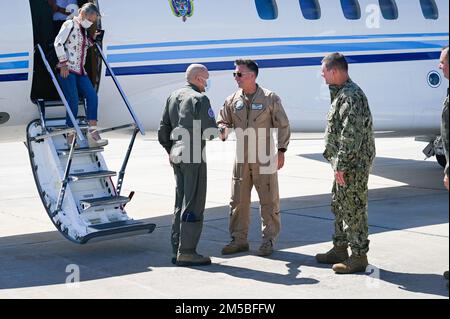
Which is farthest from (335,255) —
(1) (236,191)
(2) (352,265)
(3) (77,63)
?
(3) (77,63)

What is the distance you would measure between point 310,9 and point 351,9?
2.35 feet

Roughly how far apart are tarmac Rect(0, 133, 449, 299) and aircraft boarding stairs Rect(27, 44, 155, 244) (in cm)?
31

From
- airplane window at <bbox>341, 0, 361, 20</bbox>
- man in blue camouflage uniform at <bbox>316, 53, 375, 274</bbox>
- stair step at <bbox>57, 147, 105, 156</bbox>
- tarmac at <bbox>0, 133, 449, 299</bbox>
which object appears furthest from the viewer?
airplane window at <bbox>341, 0, 361, 20</bbox>

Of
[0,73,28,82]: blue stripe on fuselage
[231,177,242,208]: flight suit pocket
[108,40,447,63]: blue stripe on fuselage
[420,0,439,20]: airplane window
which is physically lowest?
[231,177,242,208]: flight suit pocket

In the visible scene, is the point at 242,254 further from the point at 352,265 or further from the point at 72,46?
the point at 72,46

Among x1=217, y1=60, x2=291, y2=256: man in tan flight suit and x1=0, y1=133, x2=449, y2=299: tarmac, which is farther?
x1=217, y1=60, x2=291, y2=256: man in tan flight suit

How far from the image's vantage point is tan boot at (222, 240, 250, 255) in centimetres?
814

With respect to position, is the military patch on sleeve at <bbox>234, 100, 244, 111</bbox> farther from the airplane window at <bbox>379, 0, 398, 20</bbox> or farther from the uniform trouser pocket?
the airplane window at <bbox>379, 0, 398, 20</bbox>

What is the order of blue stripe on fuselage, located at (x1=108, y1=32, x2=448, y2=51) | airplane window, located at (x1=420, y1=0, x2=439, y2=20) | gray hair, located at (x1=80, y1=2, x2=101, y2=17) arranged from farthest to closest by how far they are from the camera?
1. airplane window, located at (x1=420, y1=0, x2=439, y2=20)
2. blue stripe on fuselage, located at (x1=108, y1=32, x2=448, y2=51)
3. gray hair, located at (x1=80, y1=2, x2=101, y2=17)

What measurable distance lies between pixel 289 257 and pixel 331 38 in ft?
13.2

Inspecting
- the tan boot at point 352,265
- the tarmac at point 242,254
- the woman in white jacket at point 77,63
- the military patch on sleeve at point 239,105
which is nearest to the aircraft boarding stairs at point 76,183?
the woman in white jacket at point 77,63

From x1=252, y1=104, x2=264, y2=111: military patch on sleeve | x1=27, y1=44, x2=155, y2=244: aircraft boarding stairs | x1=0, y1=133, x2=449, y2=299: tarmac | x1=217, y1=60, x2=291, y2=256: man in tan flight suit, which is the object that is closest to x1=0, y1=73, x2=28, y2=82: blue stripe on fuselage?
x1=27, y1=44, x2=155, y2=244: aircraft boarding stairs

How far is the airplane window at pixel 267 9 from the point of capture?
10.5 meters
